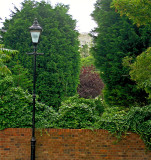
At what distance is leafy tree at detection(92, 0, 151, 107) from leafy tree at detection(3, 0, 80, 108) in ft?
10.0

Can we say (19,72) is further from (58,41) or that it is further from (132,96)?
(132,96)

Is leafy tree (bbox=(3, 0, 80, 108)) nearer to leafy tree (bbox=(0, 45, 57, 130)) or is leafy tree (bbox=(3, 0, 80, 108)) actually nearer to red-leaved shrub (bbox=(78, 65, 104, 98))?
leafy tree (bbox=(0, 45, 57, 130))

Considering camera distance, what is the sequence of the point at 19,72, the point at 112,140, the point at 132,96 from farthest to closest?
the point at 19,72
the point at 132,96
the point at 112,140

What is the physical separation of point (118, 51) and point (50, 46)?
5460 millimetres

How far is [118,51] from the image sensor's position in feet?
42.9

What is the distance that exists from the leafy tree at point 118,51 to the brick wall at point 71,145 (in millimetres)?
5080

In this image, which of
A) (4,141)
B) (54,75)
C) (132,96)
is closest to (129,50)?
(132,96)

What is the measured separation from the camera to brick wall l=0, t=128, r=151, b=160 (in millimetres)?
7473

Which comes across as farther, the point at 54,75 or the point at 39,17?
the point at 39,17

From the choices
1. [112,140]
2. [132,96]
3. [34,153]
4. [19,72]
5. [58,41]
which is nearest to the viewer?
[34,153]

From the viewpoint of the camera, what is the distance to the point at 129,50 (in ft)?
42.9

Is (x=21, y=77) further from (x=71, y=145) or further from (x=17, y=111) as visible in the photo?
(x=71, y=145)

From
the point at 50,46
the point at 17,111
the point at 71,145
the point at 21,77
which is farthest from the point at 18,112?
the point at 50,46

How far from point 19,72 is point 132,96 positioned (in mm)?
7048
